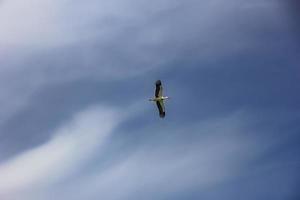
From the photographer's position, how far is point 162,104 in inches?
5615

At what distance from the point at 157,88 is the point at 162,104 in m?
3.32

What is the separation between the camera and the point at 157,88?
461 feet
